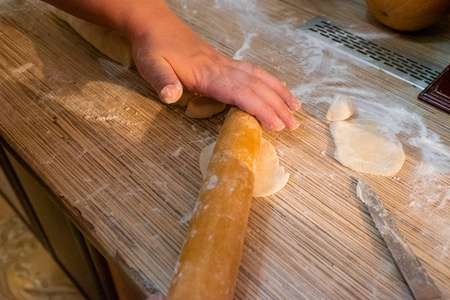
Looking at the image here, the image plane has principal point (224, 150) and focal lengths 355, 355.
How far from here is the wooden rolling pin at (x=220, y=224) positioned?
0.51m

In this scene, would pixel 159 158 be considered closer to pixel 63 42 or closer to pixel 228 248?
pixel 228 248

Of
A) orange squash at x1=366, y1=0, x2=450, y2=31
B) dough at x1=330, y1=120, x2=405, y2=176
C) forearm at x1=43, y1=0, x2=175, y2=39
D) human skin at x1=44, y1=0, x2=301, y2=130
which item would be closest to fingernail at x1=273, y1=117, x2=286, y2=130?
human skin at x1=44, y1=0, x2=301, y2=130

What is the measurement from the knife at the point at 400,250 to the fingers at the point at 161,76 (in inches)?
16.6

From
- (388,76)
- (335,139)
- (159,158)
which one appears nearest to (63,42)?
(159,158)

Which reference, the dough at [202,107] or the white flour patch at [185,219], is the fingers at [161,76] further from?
the white flour patch at [185,219]

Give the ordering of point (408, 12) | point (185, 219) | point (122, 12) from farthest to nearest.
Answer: point (408, 12)
point (122, 12)
point (185, 219)

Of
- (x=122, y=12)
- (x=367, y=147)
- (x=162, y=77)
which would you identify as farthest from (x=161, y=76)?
(x=367, y=147)

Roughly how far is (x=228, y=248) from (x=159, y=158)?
29cm

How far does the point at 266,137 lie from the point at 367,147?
0.73 feet

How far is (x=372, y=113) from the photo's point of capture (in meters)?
0.88

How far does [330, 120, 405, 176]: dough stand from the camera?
75 centimetres

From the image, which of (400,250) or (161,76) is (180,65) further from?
(400,250)

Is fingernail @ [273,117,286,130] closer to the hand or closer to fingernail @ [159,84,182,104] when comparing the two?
the hand

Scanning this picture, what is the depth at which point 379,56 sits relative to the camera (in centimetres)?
106
